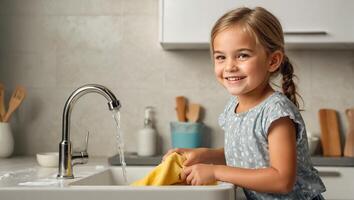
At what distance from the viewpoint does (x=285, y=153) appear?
1.32 m

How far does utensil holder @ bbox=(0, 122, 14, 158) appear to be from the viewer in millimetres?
2365

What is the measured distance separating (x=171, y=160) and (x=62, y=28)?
135 centimetres

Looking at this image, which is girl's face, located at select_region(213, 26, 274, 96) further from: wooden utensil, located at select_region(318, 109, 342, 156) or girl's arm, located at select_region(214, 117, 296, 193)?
wooden utensil, located at select_region(318, 109, 342, 156)

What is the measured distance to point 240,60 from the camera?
1.43 metres

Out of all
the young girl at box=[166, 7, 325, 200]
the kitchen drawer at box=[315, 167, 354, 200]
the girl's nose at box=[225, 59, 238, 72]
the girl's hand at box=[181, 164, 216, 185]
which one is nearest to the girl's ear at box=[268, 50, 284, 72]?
the young girl at box=[166, 7, 325, 200]

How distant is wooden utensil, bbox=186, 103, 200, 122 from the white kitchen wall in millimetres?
50

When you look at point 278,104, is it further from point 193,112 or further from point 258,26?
point 193,112

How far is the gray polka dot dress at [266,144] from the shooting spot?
4.59 ft

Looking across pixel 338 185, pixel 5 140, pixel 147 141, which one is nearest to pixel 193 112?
pixel 147 141

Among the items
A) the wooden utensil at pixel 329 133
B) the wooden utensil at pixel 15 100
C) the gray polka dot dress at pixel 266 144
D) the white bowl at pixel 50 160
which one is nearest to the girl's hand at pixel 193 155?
the gray polka dot dress at pixel 266 144

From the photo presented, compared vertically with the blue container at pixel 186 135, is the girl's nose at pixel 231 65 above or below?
above

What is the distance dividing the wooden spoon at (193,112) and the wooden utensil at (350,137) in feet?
2.10

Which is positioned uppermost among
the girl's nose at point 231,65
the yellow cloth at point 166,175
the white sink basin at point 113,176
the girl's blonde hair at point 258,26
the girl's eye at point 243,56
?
the girl's blonde hair at point 258,26

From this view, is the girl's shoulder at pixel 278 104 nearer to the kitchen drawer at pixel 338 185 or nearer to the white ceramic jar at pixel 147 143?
the kitchen drawer at pixel 338 185
